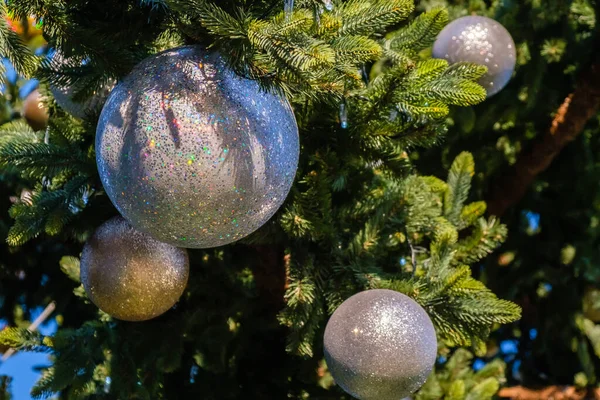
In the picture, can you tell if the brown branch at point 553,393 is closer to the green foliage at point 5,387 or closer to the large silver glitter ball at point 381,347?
the large silver glitter ball at point 381,347

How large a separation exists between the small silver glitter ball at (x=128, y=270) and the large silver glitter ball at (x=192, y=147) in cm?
20

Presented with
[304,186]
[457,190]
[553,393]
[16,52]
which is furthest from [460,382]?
[16,52]

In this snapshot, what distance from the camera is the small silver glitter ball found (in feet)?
3.56

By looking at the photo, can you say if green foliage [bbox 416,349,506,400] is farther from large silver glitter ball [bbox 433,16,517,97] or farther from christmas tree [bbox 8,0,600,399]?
large silver glitter ball [bbox 433,16,517,97]

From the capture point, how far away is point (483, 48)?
1432 millimetres

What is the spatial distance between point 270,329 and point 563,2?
1005mm

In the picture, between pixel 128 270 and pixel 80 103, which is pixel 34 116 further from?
pixel 128 270

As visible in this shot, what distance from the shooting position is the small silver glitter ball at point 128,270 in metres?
1.08

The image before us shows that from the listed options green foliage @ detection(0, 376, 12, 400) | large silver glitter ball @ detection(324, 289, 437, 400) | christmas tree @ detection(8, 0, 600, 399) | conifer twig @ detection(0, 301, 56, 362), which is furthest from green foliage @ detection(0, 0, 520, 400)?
conifer twig @ detection(0, 301, 56, 362)

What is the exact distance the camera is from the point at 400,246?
1.44 m

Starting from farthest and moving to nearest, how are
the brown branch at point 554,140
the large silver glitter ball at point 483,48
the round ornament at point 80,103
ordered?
the brown branch at point 554,140, the large silver glitter ball at point 483,48, the round ornament at point 80,103

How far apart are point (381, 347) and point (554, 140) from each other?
110 centimetres

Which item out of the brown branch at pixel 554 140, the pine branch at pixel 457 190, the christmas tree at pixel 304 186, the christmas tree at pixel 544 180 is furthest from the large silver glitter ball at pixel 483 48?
the brown branch at pixel 554 140

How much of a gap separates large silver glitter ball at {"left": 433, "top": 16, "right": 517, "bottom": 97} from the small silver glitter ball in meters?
0.69
